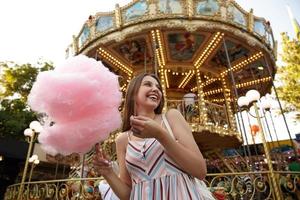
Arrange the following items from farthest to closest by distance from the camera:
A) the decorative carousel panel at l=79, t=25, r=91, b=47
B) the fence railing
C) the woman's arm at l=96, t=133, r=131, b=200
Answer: the decorative carousel panel at l=79, t=25, r=91, b=47 → the fence railing → the woman's arm at l=96, t=133, r=131, b=200

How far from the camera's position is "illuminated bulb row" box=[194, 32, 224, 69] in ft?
31.0

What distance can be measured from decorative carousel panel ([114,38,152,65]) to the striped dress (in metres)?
8.56

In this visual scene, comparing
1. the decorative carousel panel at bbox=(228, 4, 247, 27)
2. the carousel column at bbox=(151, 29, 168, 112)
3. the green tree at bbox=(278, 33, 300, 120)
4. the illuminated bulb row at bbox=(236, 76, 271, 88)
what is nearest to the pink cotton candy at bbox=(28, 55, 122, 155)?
the carousel column at bbox=(151, 29, 168, 112)

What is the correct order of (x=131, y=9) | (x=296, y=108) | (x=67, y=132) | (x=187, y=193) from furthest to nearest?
(x=296, y=108)
(x=131, y=9)
(x=67, y=132)
(x=187, y=193)

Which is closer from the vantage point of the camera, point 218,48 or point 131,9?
point 131,9

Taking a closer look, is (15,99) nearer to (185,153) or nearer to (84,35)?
(84,35)

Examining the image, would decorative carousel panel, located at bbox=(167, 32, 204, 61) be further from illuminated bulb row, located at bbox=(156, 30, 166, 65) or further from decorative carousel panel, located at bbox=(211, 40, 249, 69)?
decorative carousel panel, located at bbox=(211, 40, 249, 69)

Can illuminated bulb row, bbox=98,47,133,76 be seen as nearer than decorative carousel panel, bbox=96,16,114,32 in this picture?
No

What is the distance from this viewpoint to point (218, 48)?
10.2 meters

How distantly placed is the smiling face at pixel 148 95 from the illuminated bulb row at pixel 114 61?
8.89m

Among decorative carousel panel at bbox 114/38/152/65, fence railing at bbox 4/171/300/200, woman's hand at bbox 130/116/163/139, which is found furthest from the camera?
decorative carousel panel at bbox 114/38/152/65

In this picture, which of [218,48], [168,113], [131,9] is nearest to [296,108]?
[218,48]

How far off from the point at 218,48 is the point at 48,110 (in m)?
9.63

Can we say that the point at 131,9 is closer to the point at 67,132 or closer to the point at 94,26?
the point at 94,26
